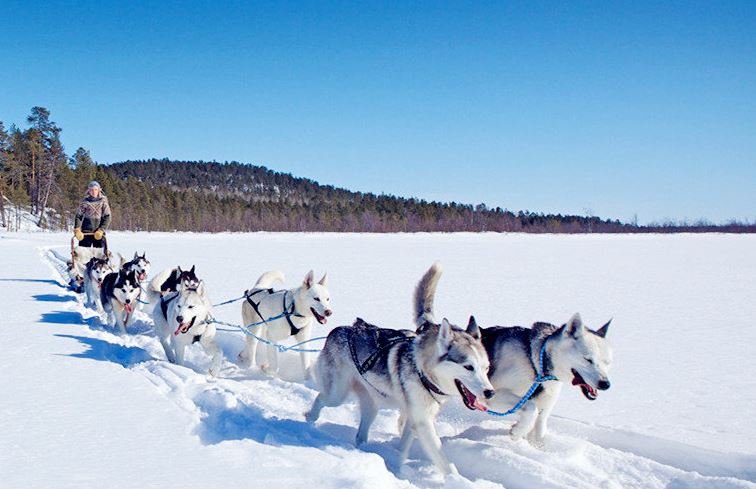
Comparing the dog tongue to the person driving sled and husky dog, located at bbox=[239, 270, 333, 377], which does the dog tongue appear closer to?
husky dog, located at bbox=[239, 270, 333, 377]

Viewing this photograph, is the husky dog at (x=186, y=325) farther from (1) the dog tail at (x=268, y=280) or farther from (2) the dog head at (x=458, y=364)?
(2) the dog head at (x=458, y=364)

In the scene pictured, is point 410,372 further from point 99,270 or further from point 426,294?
point 99,270

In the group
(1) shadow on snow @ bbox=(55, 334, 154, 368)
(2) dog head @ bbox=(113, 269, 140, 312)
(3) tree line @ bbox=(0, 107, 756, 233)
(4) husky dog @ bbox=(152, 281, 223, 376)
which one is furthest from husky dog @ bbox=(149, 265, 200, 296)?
(3) tree line @ bbox=(0, 107, 756, 233)

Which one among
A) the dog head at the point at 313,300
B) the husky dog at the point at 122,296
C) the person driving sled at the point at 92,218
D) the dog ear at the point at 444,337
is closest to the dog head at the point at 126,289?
the husky dog at the point at 122,296

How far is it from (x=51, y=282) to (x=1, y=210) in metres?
44.1

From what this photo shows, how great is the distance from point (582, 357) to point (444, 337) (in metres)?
0.89

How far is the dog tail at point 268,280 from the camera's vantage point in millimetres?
6125

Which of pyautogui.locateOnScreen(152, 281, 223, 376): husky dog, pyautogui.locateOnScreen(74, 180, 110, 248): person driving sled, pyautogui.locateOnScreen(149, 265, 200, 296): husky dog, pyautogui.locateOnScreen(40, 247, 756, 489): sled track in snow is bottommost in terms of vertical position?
pyautogui.locateOnScreen(40, 247, 756, 489): sled track in snow

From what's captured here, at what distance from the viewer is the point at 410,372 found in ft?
10.9

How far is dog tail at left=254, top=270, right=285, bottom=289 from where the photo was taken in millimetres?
6125

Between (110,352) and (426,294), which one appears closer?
(426,294)

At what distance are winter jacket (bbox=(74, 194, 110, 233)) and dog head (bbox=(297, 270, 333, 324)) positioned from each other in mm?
6093

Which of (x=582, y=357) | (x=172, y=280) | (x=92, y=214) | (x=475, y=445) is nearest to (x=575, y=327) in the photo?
(x=582, y=357)

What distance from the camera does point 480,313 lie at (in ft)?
27.9
